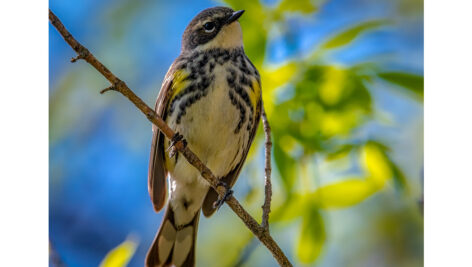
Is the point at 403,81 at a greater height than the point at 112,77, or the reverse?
the point at 112,77

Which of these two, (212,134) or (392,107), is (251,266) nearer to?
(212,134)

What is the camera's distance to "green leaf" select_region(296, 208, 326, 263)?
163cm

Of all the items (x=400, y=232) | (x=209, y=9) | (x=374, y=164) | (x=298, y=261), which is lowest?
(x=400, y=232)

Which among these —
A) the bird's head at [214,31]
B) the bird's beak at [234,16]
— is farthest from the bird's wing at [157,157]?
the bird's beak at [234,16]

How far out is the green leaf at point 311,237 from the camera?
163cm

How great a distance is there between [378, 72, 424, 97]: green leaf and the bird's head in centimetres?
52

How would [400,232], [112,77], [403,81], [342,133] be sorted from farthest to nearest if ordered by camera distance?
[400,232]
[403,81]
[342,133]
[112,77]

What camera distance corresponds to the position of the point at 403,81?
68.9 inches

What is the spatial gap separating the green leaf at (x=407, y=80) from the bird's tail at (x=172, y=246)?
0.90 m
